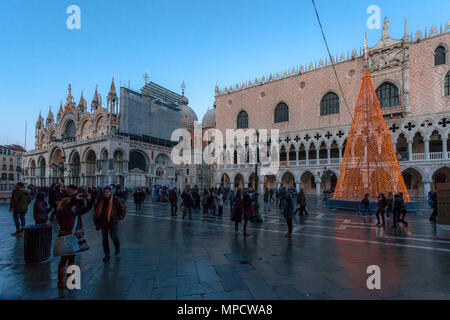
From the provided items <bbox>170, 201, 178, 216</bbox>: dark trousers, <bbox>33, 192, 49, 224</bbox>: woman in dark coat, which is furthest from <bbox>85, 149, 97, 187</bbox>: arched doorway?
<bbox>33, 192, 49, 224</bbox>: woman in dark coat

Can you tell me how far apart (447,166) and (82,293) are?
94.0 ft

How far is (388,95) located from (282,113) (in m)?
12.1

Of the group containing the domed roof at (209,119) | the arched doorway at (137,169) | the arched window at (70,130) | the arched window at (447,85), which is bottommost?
the arched doorway at (137,169)

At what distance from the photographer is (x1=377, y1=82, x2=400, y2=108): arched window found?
2475 cm

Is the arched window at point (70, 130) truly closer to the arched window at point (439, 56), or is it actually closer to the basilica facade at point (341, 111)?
the basilica facade at point (341, 111)

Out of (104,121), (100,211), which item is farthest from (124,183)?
(100,211)

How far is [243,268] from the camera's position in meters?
4.23

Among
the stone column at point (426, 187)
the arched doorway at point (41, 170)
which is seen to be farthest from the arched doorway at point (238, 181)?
the arched doorway at point (41, 170)

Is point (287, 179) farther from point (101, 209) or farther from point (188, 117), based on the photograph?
point (188, 117)

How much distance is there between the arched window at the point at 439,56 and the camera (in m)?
22.5

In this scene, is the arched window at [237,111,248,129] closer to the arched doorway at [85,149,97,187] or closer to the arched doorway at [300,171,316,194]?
the arched doorway at [300,171,316,194]

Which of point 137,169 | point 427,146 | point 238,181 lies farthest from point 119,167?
point 427,146

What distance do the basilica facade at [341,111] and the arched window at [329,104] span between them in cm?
11
